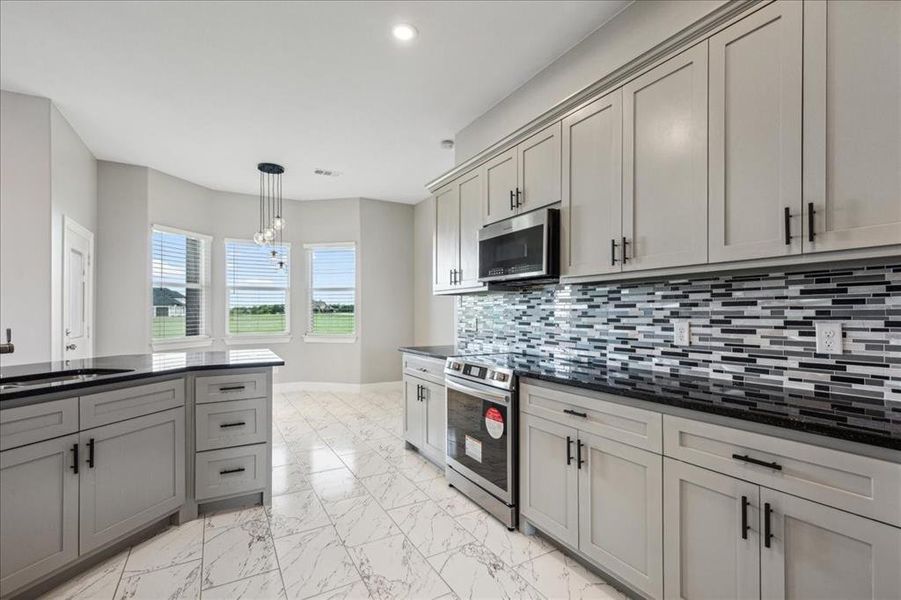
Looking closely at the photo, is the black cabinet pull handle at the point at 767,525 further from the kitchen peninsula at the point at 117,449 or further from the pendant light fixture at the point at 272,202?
the pendant light fixture at the point at 272,202

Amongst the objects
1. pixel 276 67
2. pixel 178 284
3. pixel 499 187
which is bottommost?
pixel 178 284

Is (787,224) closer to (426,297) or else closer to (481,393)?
(481,393)

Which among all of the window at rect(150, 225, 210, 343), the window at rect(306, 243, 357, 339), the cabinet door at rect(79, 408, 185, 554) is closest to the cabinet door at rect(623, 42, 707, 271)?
the cabinet door at rect(79, 408, 185, 554)

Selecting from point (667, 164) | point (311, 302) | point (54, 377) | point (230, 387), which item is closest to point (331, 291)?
point (311, 302)

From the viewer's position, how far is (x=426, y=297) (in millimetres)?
6305

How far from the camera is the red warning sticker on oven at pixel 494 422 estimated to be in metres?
2.50

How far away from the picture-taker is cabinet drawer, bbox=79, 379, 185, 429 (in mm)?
2053

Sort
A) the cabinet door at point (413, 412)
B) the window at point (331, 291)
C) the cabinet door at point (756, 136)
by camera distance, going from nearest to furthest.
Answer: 1. the cabinet door at point (756, 136)
2. the cabinet door at point (413, 412)
3. the window at point (331, 291)

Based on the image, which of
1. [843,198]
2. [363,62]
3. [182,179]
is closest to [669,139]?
[843,198]

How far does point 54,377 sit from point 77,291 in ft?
7.51

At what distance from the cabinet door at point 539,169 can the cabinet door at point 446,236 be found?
0.86 m

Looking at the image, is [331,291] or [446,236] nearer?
[446,236]

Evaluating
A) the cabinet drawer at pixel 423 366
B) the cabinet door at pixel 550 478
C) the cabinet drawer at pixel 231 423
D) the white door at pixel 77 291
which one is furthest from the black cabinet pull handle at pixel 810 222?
the white door at pixel 77 291

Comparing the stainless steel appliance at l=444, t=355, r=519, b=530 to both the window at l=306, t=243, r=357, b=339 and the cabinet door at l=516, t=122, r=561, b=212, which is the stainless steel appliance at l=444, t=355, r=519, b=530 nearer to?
the cabinet door at l=516, t=122, r=561, b=212
